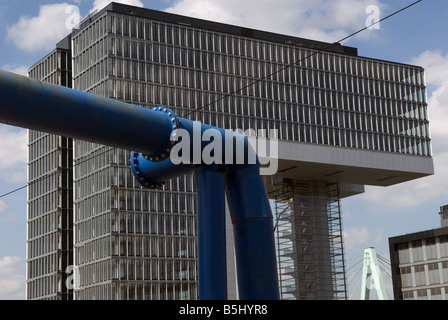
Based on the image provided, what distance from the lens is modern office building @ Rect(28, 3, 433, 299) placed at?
7162cm

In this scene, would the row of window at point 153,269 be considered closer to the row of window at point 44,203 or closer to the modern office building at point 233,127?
the modern office building at point 233,127

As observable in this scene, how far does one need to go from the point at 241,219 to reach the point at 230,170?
90 cm

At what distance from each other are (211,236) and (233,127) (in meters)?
62.8

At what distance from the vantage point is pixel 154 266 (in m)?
71.5

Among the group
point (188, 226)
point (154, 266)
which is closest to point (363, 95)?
point (188, 226)

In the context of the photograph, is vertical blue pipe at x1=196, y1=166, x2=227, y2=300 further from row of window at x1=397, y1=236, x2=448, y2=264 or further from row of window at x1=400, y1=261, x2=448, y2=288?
row of window at x1=400, y1=261, x2=448, y2=288

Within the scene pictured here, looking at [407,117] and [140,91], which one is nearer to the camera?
[140,91]

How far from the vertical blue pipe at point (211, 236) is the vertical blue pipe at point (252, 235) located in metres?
0.36

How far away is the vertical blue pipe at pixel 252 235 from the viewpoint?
41.5 feet

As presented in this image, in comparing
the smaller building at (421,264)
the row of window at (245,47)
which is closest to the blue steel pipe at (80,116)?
the row of window at (245,47)

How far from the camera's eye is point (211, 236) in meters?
12.5

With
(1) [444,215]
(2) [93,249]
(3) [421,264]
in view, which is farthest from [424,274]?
(2) [93,249]

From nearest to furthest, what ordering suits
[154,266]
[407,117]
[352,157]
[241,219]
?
[241,219], [154,266], [352,157], [407,117]
